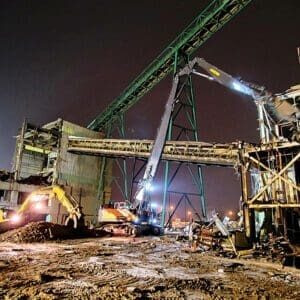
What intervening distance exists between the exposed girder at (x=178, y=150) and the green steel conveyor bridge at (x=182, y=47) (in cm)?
580

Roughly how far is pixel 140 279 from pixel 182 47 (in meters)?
20.0

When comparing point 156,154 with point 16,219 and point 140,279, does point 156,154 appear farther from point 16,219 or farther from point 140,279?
point 140,279

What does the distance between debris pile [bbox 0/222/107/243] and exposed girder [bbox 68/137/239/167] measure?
306 inches

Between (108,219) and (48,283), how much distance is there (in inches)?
512

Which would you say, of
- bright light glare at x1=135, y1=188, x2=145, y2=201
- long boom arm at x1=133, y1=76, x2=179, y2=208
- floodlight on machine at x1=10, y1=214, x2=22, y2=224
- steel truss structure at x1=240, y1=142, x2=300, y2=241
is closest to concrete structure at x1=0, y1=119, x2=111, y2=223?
floodlight on machine at x1=10, y1=214, x2=22, y2=224

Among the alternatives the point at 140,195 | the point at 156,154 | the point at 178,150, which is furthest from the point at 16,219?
the point at 178,150

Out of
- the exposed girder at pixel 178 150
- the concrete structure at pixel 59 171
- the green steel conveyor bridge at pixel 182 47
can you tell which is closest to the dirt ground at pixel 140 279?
the exposed girder at pixel 178 150

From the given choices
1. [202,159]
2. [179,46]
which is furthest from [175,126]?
[179,46]

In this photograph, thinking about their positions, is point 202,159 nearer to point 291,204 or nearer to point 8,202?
point 291,204

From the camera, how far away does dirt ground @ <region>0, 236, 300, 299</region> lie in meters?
4.70

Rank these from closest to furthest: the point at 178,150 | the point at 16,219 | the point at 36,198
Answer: the point at 36,198
the point at 16,219
the point at 178,150

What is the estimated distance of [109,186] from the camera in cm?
3334

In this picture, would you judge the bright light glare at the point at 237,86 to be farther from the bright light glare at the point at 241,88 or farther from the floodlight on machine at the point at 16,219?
the floodlight on machine at the point at 16,219

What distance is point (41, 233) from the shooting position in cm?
1373
